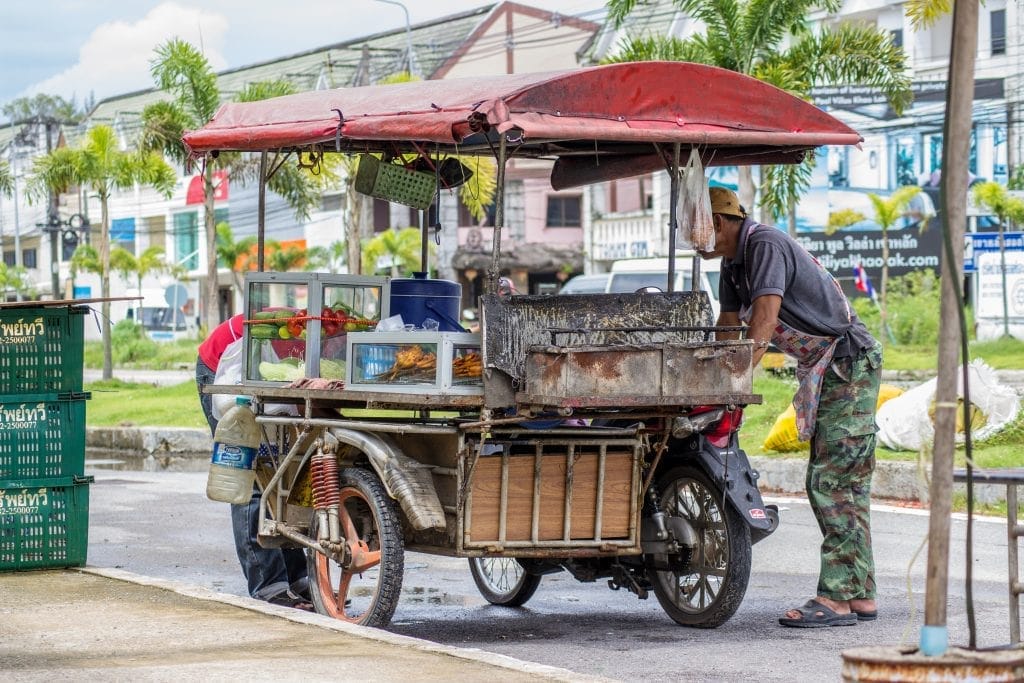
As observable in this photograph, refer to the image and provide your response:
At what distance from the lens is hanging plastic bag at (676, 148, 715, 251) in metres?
7.02

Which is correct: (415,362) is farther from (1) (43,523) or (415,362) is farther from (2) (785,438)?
(2) (785,438)

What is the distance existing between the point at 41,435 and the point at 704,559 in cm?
350

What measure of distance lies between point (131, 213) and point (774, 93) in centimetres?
6191

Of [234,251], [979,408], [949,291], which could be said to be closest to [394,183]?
[949,291]

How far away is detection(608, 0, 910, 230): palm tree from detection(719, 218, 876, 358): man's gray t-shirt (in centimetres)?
1215

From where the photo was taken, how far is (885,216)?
104 ft

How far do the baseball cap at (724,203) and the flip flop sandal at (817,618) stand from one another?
1.85 metres

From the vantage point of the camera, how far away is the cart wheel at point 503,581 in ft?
25.7

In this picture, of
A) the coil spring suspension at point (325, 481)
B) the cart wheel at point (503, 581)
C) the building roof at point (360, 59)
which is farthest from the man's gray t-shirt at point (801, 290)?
the building roof at point (360, 59)

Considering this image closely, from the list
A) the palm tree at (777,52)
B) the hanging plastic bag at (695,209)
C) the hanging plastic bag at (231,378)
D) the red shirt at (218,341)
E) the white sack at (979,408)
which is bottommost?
the white sack at (979,408)

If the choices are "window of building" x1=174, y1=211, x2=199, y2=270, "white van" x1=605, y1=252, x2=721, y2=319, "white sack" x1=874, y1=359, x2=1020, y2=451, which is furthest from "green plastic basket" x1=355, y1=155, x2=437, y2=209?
"window of building" x1=174, y1=211, x2=199, y2=270

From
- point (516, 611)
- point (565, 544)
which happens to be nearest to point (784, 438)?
point (516, 611)

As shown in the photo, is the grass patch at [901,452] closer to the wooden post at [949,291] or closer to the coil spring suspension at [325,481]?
the coil spring suspension at [325,481]

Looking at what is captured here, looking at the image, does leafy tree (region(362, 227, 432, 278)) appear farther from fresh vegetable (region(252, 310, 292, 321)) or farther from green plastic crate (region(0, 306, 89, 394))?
fresh vegetable (region(252, 310, 292, 321))
